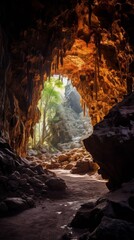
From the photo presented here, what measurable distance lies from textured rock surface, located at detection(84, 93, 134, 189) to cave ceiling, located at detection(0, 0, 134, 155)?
508 centimetres

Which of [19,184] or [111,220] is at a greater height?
[111,220]

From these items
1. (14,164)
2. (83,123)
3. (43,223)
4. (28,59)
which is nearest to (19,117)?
(28,59)

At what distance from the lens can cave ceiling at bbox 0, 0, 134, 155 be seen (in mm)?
9477

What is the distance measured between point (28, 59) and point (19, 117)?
302 cm

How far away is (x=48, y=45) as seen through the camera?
1075 cm

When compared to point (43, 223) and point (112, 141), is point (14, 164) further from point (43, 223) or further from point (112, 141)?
point (112, 141)

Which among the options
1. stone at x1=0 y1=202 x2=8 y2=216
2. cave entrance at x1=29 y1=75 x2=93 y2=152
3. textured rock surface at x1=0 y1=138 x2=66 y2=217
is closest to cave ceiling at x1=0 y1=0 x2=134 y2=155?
textured rock surface at x1=0 y1=138 x2=66 y2=217

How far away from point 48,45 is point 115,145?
7.69 m

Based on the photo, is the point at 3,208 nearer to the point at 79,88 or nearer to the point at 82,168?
the point at 82,168

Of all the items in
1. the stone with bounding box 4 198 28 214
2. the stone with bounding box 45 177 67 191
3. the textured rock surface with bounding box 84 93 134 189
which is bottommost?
the stone with bounding box 45 177 67 191

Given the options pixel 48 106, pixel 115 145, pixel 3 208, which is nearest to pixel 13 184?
pixel 3 208

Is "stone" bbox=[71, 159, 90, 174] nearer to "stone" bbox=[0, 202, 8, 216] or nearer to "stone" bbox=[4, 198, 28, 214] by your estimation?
"stone" bbox=[4, 198, 28, 214]

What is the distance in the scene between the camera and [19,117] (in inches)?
458

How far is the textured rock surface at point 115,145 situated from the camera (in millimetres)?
4488
